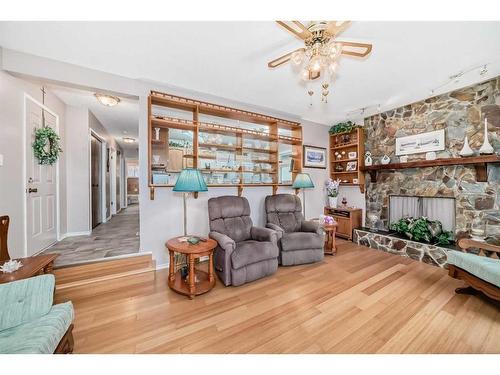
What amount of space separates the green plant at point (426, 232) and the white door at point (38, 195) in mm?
5371

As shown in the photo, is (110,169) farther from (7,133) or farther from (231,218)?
(231,218)

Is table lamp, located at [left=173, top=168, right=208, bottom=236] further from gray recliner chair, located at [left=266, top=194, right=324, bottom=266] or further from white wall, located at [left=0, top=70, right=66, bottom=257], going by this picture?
white wall, located at [left=0, top=70, right=66, bottom=257]

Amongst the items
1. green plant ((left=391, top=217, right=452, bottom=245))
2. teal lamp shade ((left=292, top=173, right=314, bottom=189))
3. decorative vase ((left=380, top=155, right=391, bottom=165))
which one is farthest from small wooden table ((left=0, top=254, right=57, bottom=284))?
decorative vase ((left=380, top=155, right=391, bottom=165))

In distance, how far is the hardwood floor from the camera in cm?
144

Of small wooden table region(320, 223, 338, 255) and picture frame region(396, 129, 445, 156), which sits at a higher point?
picture frame region(396, 129, 445, 156)

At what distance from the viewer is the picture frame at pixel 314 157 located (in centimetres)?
421

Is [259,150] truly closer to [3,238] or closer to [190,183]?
[190,183]

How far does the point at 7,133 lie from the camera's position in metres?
2.07

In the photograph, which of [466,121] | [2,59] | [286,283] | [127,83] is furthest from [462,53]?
[2,59]

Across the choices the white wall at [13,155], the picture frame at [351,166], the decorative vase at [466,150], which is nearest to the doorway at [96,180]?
the white wall at [13,155]

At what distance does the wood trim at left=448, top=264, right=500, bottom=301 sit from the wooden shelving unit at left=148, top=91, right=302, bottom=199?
2.50 meters

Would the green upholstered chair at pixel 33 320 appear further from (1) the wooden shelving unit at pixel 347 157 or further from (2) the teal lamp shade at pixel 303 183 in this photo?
(1) the wooden shelving unit at pixel 347 157

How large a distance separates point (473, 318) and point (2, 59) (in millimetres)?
5069
